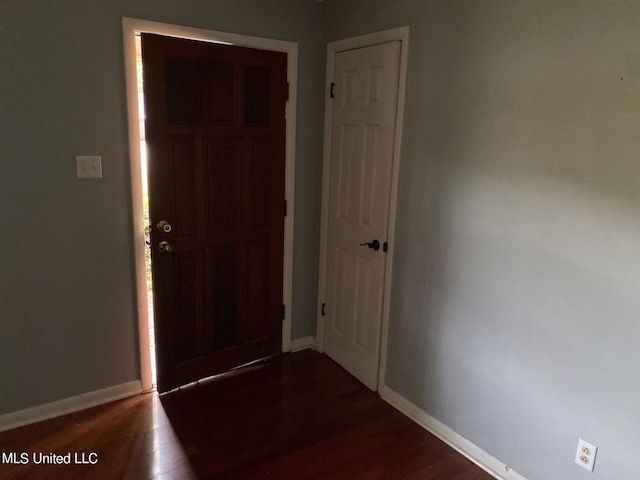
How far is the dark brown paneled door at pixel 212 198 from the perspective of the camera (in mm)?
2424

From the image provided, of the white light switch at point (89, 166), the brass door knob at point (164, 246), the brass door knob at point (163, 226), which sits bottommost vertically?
the brass door knob at point (164, 246)

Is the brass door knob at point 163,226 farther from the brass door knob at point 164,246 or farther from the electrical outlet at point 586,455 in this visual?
the electrical outlet at point 586,455

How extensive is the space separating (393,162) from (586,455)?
1.56 meters

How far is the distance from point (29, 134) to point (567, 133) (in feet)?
7.55

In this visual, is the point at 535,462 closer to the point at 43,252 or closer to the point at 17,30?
the point at 43,252

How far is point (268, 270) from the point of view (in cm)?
300

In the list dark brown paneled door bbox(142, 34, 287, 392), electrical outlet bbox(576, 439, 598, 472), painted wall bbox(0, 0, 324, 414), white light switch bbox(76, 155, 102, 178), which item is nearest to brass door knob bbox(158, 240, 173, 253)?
dark brown paneled door bbox(142, 34, 287, 392)

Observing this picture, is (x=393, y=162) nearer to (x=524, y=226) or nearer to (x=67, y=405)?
(x=524, y=226)

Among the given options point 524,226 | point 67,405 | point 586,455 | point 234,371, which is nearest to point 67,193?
point 67,405

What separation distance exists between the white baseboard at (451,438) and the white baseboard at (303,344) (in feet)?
2.33

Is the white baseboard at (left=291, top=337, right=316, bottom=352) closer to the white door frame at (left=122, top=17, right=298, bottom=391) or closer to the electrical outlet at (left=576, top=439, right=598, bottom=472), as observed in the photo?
the white door frame at (left=122, top=17, right=298, bottom=391)

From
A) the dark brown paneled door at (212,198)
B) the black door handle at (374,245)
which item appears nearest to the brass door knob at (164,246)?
the dark brown paneled door at (212,198)

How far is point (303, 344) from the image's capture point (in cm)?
330

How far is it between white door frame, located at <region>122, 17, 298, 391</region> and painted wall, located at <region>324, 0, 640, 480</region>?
23.4 inches
